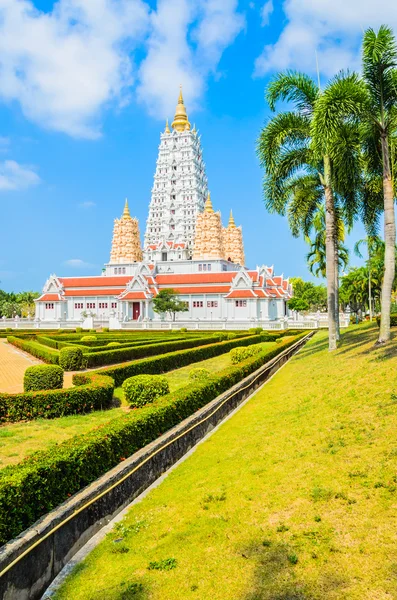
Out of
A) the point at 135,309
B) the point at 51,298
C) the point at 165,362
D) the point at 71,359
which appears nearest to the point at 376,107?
the point at 165,362

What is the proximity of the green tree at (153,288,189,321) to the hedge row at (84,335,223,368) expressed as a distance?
91.1 ft

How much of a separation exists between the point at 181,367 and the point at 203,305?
42.6 metres

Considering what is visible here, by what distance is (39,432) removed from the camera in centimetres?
1052

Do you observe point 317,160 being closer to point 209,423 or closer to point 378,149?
point 378,149

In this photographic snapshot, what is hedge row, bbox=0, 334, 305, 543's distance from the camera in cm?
539

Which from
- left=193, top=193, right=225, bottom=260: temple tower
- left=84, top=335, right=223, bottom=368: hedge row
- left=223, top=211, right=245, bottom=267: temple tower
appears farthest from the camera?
left=223, top=211, right=245, bottom=267: temple tower

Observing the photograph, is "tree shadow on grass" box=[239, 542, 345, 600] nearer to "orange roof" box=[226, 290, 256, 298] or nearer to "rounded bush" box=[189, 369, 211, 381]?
"rounded bush" box=[189, 369, 211, 381]

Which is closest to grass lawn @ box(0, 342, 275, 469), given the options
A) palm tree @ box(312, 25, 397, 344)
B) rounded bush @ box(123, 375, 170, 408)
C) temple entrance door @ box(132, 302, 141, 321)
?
rounded bush @ box(123, 375, 170, 408)

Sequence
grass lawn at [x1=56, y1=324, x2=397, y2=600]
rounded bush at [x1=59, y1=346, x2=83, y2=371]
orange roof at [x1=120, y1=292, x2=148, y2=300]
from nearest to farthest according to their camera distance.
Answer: grass lawn at [x1=56, y1=324, x2=397, y2=600]
rounded bush at [x1=59, y1=346, x2=83, y2=371]
orange roof at [x1=120, y1=292, x2=148, y2=300]

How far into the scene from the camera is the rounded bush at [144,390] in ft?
42.3

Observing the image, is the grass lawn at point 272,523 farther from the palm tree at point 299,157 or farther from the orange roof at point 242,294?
the orange roof at point 242,294

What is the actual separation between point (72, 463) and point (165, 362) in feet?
47.9

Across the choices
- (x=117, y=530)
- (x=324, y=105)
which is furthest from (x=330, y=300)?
(x=117, y=530)

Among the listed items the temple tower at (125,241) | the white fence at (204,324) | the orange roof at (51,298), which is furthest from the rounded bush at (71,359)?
the temple tower at (125,241)
